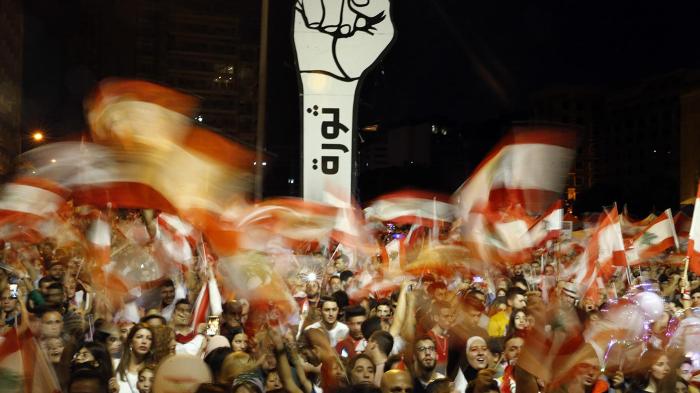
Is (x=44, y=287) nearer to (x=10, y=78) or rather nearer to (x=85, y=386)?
(x=85, y=386)

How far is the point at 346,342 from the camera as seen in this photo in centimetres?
754

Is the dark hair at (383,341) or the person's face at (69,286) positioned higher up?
the person's face at (69,286)

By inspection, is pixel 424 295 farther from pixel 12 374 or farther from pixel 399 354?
pixel 12 374

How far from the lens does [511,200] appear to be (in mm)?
10375

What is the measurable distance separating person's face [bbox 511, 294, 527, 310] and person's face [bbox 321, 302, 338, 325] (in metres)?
1.68

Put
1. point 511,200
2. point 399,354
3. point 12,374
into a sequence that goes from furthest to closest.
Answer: point 511,200
point 399,354
point 12,374

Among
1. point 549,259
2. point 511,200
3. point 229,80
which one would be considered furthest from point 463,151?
point 511,200

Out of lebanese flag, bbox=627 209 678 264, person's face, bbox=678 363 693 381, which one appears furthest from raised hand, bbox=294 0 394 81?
person's face, bbox=678 363 693 381

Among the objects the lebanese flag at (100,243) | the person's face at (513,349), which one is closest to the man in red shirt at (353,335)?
the person's face at (513,349)

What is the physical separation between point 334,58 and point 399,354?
9334 mm

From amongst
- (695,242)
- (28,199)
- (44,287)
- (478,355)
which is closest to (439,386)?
(478,355)

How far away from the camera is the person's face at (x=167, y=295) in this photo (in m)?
8.47

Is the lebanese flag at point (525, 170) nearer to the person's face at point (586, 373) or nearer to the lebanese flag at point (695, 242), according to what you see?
the lebanese flag at point (695, 242)

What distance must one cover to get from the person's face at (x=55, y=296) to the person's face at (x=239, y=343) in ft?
6.61
